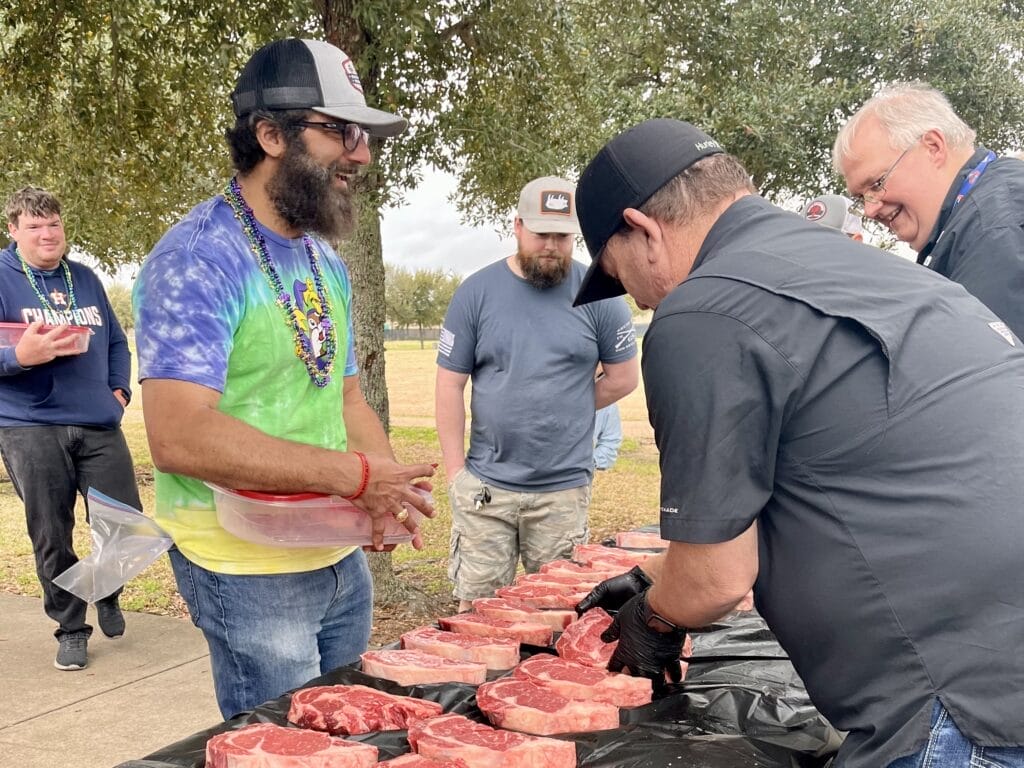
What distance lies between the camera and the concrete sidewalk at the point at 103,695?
417 centimetres

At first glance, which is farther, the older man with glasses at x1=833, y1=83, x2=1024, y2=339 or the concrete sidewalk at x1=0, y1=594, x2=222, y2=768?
the concrete sidewalk at x1=0, y1=594, x2=222, y2=768

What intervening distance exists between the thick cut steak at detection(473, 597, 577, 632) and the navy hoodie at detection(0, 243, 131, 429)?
302cm

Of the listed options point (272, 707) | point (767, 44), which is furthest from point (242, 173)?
point (767, 44)

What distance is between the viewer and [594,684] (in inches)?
85.6

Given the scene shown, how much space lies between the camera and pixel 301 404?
2.39 m

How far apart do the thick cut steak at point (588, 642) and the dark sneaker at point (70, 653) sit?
3551 millimetres

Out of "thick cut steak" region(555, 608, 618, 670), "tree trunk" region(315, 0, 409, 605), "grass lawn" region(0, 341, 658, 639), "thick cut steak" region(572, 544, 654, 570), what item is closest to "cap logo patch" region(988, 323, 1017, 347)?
"thick cut steak" region(555, 608, 618, 670)

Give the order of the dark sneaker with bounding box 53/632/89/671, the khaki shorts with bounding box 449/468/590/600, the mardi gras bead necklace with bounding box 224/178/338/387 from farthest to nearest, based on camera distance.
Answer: the dark sneaker with bounding box 53/632/89/671 → the khaki shorts with bounding box 449/468/590/600 → the mardi gras bead necklace with bounding box 224/178/338/387

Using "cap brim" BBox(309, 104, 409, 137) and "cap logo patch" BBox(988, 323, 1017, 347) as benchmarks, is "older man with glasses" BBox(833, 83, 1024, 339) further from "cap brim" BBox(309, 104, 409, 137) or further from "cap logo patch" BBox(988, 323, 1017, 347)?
"cap brim" BBox(309, 104, 409, 137)

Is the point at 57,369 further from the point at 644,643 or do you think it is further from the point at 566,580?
the point at 644,643

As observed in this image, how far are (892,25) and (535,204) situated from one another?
9.45 meters

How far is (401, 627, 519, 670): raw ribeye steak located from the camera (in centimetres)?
243

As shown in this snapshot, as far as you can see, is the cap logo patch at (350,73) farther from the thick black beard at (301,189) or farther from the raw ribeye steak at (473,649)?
the raw ribeye steak at (473,649)

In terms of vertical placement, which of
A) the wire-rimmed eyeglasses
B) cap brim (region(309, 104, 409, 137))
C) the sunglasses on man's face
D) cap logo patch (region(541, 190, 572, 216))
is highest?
cap brim (region(309, 104, 409, 137))
